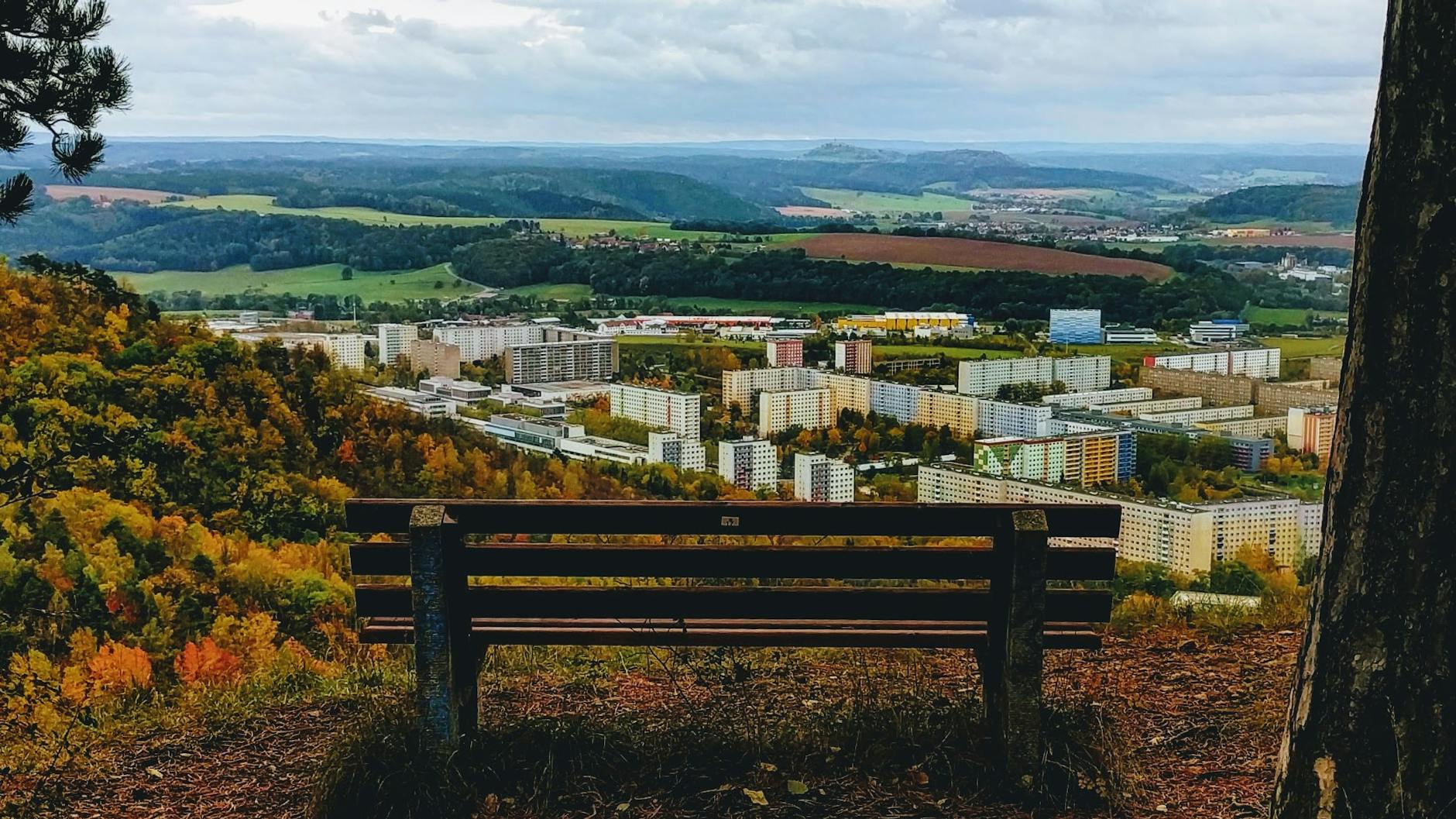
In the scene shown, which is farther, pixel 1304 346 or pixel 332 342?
pixel 332 342

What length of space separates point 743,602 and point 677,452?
35.2 ft

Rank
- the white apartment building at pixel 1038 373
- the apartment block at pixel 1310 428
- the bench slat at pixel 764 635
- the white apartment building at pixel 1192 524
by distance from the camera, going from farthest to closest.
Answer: the white apartment building at pixel 1038 373
the apartment block at pixel 1310 428
the white apartment building at pixel 1192 524
the bench slat at pixel 764 635

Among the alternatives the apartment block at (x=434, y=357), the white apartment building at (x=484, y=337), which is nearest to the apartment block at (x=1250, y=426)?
the apartment block at (x=434, y=357)

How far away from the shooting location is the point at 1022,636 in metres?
3.43

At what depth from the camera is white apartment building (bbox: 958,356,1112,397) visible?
15.7m

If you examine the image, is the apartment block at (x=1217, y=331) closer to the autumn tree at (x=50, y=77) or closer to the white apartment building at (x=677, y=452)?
the white apartment building at (x=677, y=452)

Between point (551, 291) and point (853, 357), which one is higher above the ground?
point (551, 291)

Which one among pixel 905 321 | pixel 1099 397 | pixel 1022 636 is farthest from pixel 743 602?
pixel 905 321

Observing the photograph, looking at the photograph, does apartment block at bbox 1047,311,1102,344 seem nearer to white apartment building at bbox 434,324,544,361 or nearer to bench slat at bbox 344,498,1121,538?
white apartment building at bbox 434,324,544,361

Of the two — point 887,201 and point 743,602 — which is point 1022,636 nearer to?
point 743,602

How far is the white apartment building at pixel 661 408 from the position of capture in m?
15.4

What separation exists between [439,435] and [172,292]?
7.18m

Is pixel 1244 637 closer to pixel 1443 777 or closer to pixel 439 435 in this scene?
pixel 1443 777

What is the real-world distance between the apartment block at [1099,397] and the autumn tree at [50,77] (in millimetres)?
11883
